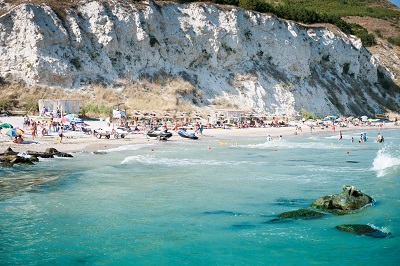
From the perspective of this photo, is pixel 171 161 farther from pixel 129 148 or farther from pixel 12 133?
pixel 12 133

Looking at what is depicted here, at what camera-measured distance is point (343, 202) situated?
1334 centimetres

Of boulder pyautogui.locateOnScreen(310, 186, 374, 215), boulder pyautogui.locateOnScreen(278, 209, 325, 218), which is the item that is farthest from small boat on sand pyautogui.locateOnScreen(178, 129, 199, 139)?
boulder pyautogui.locateOnScreen(278, 209, 325, 218)

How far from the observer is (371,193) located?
1584cm

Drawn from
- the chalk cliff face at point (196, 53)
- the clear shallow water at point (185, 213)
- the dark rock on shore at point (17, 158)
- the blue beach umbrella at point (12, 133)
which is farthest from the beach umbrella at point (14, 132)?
the chalk cliff face at point (196, 53)

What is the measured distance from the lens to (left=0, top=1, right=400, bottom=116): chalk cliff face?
45625 millimetres

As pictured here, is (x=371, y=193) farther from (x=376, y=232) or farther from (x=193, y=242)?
(x=193, y=242)

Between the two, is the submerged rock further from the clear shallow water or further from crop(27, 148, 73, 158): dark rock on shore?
crop(27, 148, 73, 158): dark rock on shore

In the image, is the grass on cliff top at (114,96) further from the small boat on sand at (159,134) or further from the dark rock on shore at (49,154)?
the dark rock on shore at (49,154)

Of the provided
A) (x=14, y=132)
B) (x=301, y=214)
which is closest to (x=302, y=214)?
(x=301, y=214)

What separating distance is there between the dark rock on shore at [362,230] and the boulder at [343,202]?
55.5 inches

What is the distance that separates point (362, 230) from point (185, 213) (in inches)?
197

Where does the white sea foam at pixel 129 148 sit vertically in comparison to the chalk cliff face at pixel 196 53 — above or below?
below

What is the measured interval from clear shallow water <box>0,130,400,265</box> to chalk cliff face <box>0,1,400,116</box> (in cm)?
2528

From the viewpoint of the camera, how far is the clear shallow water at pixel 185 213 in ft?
32.5
